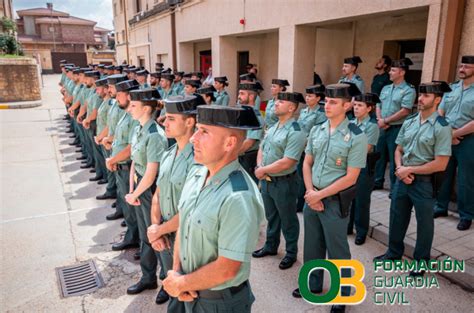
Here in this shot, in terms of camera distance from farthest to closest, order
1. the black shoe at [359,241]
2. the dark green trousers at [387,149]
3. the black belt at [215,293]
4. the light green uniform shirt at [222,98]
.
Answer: the light green uniform shirt at [222,98], the dark green trousers at [387,149], the black shoe at [359,241], the black belt at [215,293]

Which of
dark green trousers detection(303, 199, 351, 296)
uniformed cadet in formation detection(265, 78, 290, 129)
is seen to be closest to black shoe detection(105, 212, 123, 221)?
uniformed cadet in formation detection(265, 78, 290, 129)

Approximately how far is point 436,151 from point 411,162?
0.26 metres

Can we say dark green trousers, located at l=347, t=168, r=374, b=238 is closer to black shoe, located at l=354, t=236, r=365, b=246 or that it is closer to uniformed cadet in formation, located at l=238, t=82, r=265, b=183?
black shoe, located at l=354, t=236, r=365, b=246

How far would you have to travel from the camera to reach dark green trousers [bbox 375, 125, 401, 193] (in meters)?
5.49

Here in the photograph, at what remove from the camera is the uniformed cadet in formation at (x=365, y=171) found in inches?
173

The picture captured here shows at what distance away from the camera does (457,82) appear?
4.67 meters

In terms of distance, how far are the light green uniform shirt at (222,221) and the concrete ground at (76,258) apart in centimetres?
169

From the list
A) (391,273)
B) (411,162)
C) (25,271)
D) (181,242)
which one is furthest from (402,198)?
(25,271)

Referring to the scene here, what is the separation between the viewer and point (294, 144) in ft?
12.5

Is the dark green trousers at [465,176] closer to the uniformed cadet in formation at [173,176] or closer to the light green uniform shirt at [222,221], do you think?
the uniformed cadet in formation at [173,176]

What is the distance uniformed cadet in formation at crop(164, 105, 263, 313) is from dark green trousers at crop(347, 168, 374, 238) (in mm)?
2810

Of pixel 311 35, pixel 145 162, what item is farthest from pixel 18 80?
pixel 145 162

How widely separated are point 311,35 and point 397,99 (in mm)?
2949

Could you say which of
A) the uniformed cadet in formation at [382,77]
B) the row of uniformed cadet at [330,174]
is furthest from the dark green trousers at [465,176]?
the uniformed cadet in formation at [382,77]
